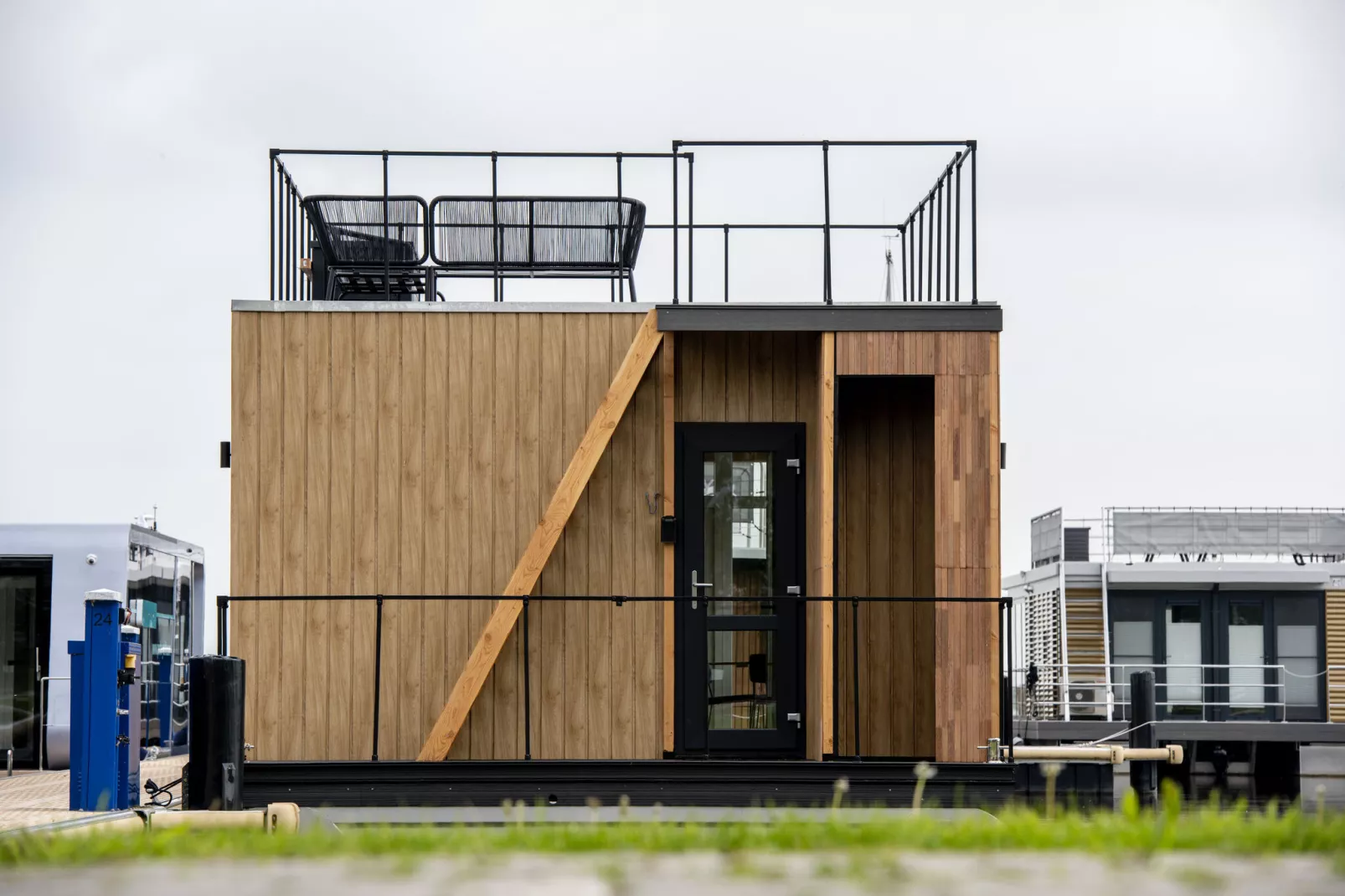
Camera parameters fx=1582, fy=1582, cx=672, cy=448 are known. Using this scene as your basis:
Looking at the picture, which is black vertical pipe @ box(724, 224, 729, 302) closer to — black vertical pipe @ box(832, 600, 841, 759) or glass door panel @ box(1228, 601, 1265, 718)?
black vertical pipe @ box(832, 600, 841, 759)

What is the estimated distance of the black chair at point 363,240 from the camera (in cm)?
1095

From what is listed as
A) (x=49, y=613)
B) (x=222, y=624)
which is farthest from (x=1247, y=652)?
(x=222, y=624)

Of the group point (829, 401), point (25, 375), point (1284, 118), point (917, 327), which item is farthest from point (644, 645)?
point (25, 375)

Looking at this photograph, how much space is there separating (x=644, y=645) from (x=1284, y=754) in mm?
20610

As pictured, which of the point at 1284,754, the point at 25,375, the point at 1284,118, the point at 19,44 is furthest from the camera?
the point at 1284,754

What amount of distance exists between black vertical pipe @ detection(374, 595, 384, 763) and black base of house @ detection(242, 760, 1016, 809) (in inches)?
9.2

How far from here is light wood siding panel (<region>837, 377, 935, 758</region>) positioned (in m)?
10.8

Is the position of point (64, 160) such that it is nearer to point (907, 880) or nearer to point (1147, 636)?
point (907, 880)

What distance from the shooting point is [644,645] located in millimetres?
10102

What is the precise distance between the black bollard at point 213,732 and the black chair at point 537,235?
3.70 m

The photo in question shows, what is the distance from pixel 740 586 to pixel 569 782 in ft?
6.48

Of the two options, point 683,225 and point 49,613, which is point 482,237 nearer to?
point 683,225

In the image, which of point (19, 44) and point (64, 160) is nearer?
point (19, 44)

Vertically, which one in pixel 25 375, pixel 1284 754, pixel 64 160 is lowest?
pixel 1284 754
